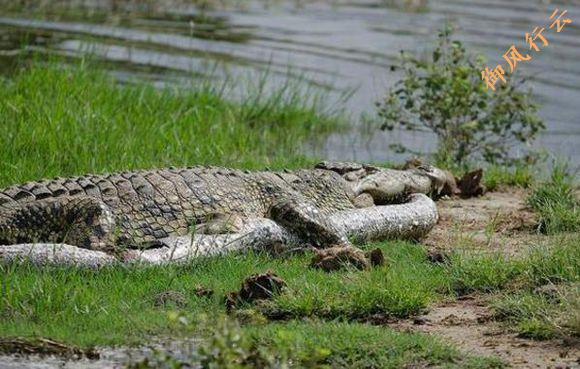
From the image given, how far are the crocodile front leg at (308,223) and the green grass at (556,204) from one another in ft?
4.51

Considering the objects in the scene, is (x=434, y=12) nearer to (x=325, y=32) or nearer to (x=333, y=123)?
(x=325, y=32)

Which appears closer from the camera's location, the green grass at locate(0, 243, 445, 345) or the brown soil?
the brown soil

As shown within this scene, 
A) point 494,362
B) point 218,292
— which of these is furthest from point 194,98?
point 494,362

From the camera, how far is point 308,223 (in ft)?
24.2

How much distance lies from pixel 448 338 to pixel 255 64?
9.95 meters

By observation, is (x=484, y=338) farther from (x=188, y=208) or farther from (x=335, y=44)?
(x=335, y=44)

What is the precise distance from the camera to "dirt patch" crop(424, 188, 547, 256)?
735 centimetres

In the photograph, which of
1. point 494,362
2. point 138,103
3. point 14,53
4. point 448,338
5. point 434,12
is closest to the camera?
point 494,362

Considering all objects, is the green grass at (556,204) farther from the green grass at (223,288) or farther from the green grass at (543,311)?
the green grass at (543,311)

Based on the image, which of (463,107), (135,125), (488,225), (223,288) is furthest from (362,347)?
(463,107)

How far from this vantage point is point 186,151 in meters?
9.67

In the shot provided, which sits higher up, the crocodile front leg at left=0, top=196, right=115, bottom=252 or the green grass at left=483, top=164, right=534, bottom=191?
the crocodile front leg at left=0, top=196, right=115, bottom=252

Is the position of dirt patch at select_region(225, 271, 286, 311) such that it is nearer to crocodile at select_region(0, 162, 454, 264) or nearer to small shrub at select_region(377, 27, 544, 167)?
crocodile at select_region(0, 162, 454, 264)

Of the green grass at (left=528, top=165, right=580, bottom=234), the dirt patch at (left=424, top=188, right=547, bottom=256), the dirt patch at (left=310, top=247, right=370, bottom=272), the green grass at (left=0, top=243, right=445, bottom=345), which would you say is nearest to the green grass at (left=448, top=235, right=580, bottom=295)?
the green grass at (left=0, top=243, right=445, bottom=345)
